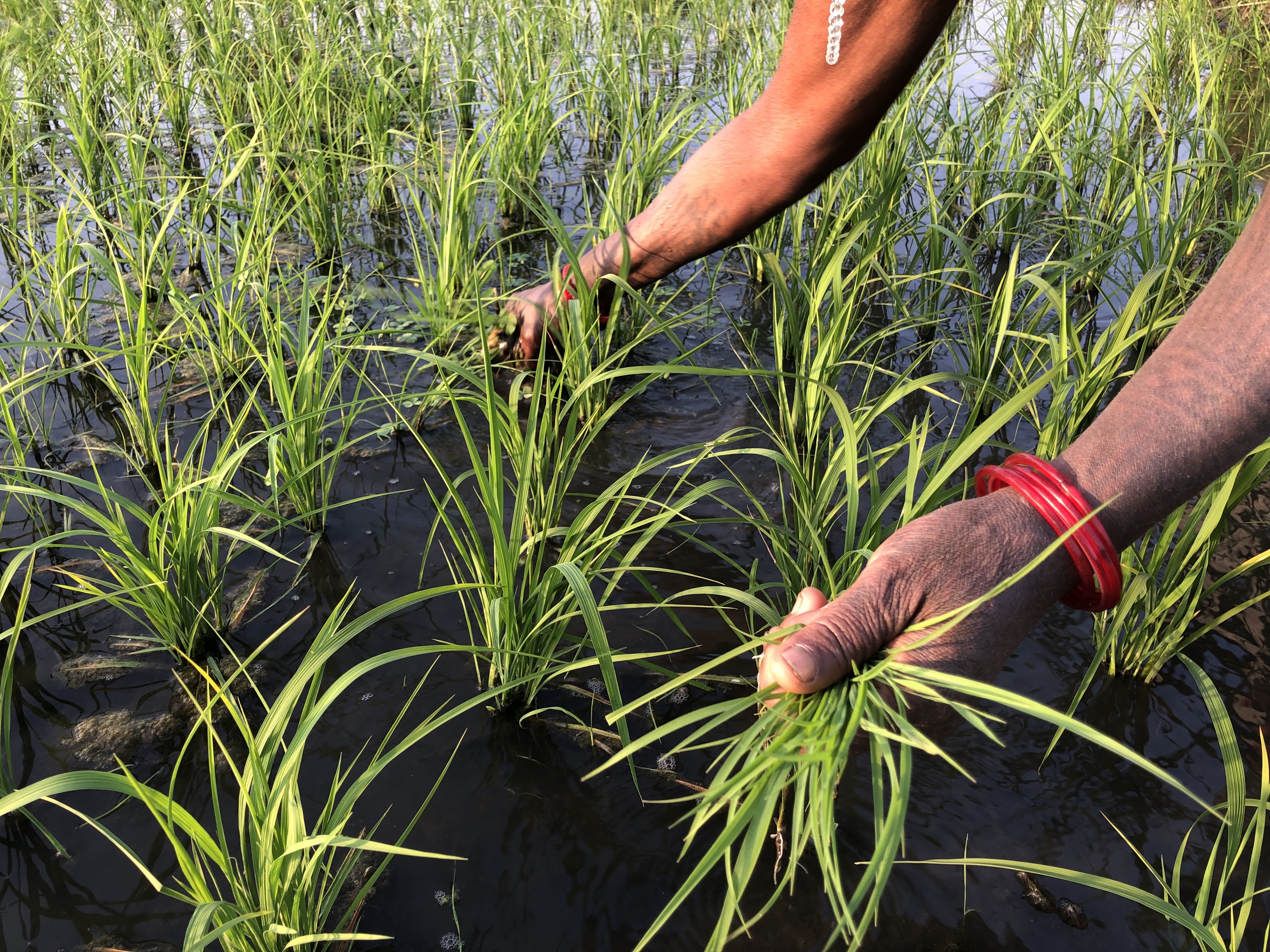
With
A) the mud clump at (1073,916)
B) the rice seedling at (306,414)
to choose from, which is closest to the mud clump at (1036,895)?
the mud clump at (1073,916)

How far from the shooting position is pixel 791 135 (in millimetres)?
1359

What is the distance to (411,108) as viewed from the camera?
314 cm

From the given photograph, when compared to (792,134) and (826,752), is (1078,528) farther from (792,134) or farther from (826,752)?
(792,134)

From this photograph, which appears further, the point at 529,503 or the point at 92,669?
the point at 529,503

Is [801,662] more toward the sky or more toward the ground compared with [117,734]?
more toward the sky

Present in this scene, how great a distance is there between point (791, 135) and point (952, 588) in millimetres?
792

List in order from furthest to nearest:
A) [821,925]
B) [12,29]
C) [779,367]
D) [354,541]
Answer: [12,29] < [779,367] < [354,541] < [821,925]

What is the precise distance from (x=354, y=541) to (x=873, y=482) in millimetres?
1090

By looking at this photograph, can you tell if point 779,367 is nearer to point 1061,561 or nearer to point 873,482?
point 873,482

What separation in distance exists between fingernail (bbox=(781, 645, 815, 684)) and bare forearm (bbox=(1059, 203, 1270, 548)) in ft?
1.20

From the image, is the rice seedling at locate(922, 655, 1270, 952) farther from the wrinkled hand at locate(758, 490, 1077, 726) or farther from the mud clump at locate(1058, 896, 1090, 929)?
the wrinkled hand at locate(758, 490, 1077, 726)

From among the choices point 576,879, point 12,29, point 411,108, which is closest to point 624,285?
point 576,879

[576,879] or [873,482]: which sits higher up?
[873,482]

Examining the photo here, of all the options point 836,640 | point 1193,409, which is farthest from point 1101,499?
point 836,640
